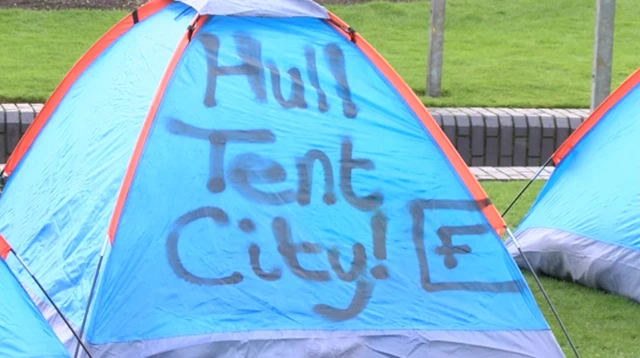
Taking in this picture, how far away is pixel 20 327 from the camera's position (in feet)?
13.1

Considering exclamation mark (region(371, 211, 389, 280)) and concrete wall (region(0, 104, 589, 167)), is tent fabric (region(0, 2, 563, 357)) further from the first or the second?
concrete wall (region(0, 104, 589, 167))

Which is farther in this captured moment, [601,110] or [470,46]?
[470,46]

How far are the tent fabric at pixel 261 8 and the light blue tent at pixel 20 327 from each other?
3.86ft

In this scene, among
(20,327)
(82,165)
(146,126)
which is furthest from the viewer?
(82,165)

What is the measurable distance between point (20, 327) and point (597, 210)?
103 inches

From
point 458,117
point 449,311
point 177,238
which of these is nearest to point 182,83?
point 177,238

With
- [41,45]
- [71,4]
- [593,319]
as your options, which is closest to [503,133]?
[593,319]

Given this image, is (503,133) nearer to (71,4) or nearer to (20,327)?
(71,4)

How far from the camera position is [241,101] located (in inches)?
183

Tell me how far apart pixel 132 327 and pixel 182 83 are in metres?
0.88

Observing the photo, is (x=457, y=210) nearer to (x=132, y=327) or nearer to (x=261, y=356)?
(x=261, y=356)

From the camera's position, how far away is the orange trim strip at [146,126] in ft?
14.5

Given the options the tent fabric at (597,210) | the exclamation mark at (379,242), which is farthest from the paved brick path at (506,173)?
the exclamation mark at (379,242)

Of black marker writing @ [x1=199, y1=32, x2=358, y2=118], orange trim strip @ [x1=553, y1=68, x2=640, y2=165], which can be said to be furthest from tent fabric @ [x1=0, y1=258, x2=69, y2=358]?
orange trim strip @ [x1=553, y1=68, x2=640, y2=165]
